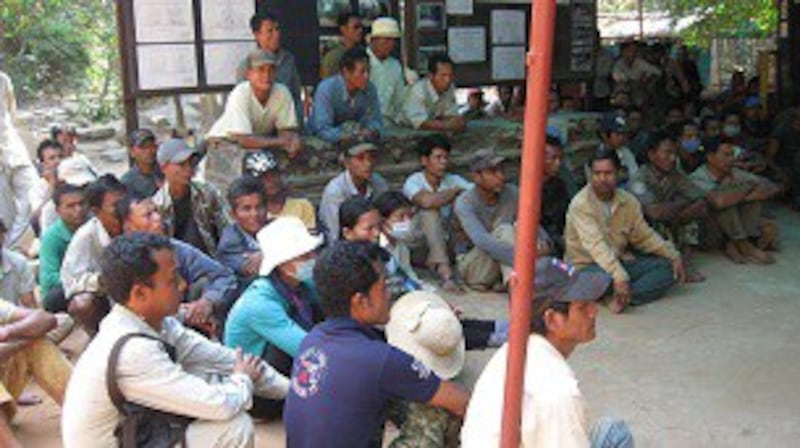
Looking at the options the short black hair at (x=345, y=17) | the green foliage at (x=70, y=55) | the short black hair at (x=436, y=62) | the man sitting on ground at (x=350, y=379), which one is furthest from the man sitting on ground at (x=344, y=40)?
the green foliage at (x=70, y=55)

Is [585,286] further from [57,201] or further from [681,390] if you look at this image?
[57,201]

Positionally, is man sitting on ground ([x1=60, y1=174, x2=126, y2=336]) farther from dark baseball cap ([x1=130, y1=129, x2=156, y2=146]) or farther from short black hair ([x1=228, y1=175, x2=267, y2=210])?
dark baseball cap ([x1=130, y1=129, x2=156, y2=146])

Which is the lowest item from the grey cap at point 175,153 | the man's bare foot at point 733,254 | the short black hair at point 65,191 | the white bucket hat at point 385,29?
the man's bare foot at point 733,254

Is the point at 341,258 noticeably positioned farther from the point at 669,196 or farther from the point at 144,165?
the point at 669,196

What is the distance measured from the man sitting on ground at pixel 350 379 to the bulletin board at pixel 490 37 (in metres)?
5.68

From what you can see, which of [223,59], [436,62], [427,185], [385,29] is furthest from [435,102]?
[223,59]

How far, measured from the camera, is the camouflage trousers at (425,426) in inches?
111

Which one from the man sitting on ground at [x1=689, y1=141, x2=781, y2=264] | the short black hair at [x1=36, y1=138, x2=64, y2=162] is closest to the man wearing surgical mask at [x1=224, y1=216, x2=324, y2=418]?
the man sitting on ground at [x1=689, y1=141, x2=781, y2=264]

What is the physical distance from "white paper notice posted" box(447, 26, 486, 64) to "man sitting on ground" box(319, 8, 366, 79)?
1.13 metres

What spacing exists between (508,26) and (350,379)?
6787 mm

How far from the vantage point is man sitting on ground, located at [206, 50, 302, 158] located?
6168mm

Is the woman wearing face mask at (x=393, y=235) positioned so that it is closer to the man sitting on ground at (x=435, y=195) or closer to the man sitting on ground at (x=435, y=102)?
the man sitting on ground at (x=435, y=195)

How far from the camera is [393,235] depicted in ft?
17.2

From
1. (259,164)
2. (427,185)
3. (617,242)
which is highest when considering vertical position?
(259,164)
